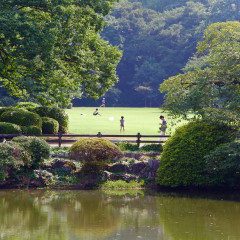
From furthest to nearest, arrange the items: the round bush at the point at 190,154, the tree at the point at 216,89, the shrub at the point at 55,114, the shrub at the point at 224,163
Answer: the shrub at the point at 55,114 → the tree at the point at 216,89 → the round bush at the point at 190,154 → the shrub at the point at 224,163

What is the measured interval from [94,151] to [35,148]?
2.49 meters

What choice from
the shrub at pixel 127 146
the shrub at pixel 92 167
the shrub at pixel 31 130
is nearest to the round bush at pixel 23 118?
the shrub at pixel 31 130

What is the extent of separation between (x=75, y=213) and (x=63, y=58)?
40.2 ft

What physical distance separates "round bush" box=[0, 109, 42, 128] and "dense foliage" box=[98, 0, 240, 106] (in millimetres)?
64795

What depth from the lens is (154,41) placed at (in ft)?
330

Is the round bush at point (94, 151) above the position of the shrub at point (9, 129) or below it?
below

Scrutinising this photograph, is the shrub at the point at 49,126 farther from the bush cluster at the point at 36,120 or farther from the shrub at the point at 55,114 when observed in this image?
the shrub at the point at 55,114

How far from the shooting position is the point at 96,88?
107 feet

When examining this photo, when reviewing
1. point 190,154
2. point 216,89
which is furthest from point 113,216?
point 216,89

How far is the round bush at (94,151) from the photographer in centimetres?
2500

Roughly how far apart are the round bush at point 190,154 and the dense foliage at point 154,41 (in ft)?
233

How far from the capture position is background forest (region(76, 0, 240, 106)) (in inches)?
3821

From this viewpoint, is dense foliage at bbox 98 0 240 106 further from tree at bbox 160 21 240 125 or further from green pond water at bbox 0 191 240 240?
green pond water at bbox 0 191 240 240

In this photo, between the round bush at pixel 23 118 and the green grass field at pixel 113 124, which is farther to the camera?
the green grass field at pixel 113 124
